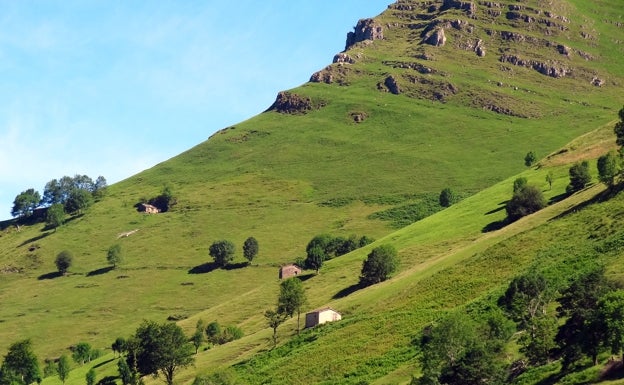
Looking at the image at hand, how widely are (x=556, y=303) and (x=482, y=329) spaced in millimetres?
9644

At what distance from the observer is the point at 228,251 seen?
193 metres

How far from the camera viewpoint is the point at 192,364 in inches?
4459

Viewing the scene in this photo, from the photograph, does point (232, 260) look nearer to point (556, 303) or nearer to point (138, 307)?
point (138, 307)

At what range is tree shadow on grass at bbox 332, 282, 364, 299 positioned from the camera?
133 metres

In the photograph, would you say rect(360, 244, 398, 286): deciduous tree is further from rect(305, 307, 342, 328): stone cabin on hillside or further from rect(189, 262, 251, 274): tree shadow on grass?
rect(189, 262, 251, 274): tree shadow on grass

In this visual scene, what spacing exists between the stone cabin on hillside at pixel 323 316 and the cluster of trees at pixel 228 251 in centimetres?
7510

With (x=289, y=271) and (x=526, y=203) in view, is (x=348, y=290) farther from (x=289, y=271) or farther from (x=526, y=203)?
(x=289, y=271)

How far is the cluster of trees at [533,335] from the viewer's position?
6412 centimetres

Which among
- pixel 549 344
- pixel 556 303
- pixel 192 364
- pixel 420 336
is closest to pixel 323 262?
pixel 192 364

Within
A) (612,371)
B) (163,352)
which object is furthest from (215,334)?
(612,371)

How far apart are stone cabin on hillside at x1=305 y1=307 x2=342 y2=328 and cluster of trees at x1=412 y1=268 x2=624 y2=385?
3765 cm

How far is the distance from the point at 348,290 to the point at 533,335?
62683mm

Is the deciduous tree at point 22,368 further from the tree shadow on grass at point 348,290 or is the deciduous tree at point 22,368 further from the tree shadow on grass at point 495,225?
the tree shadow on grass at point 495,225

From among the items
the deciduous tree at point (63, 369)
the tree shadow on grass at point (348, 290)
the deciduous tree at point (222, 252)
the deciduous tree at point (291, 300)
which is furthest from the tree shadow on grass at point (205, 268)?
the deciduous tree at point (291, 300)
